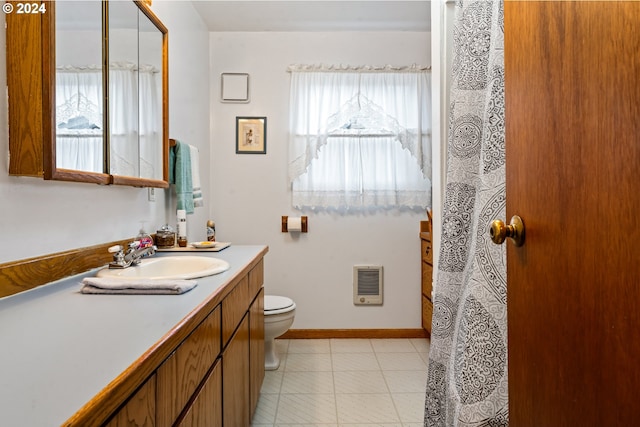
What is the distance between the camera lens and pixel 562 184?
648 mm

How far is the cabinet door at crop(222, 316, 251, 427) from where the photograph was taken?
1245 millimetres

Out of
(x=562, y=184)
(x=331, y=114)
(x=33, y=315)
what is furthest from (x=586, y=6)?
(x=331, y=114)

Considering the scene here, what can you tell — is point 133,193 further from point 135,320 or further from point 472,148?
point 472,148

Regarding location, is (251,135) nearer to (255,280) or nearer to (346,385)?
(255,280)

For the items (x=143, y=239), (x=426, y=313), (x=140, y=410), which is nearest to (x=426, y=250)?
(x=426, y=313)

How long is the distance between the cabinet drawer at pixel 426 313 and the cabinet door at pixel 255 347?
1.36 meters

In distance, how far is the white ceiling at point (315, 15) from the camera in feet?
8.58

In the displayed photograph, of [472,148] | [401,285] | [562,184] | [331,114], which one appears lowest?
[401,285]

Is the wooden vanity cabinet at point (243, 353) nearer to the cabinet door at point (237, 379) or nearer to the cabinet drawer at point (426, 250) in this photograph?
the cabinet door at point (237, 379)

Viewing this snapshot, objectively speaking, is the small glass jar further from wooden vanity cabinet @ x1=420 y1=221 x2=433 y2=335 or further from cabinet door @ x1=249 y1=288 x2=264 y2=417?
wooden vanity cabinet @ x1=420 y1=221 x2=433 y2=335

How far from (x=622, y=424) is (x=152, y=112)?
198 centimetres

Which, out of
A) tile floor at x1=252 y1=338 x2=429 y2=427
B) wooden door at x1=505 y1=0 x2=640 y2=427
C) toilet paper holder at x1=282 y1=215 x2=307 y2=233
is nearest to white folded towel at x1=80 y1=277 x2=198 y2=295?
wooden door at x1=505 y1=0 x2=640 y2=427

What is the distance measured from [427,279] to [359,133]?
4.02ft

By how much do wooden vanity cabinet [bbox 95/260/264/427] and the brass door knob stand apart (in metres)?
0.71
